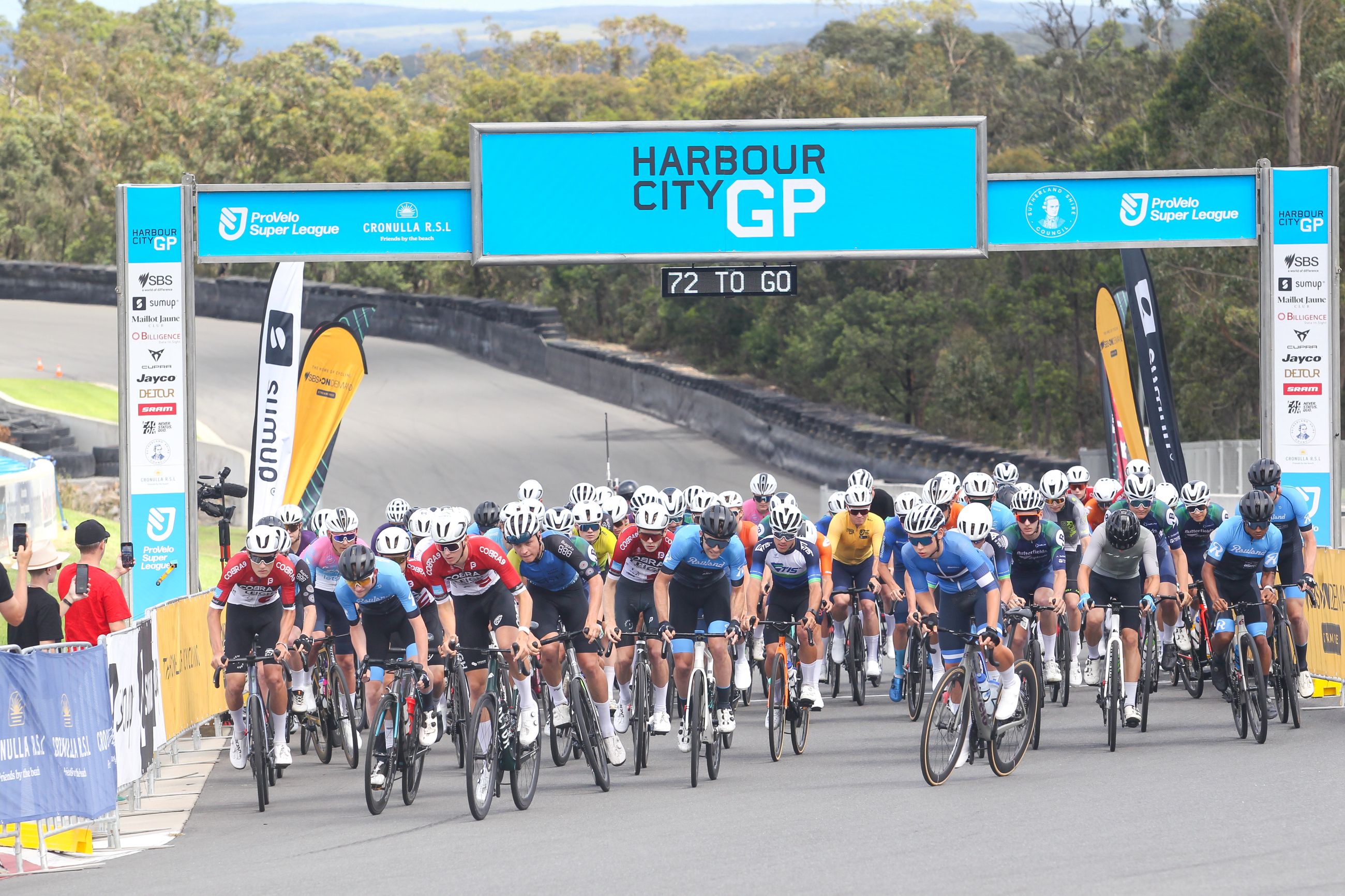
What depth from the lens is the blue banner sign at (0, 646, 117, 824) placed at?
9742 mm

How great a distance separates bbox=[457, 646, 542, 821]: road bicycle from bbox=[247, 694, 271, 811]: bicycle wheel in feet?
4.45

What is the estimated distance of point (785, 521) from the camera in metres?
12.8

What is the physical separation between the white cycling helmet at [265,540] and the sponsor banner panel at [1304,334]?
9355mm

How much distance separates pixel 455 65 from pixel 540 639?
579 ft

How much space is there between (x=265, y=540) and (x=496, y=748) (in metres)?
2.35

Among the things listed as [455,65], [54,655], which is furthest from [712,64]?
[54,655]

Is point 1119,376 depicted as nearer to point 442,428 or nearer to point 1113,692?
point 1113,692

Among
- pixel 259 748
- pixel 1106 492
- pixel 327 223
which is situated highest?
pixel 327 223

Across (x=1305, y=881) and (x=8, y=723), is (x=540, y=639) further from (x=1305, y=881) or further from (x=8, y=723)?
(x=1305, y=881)

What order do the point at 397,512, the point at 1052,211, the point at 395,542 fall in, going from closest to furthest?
1. the point at 395,542
2. the point at 397,512
3. the point at 1052,211

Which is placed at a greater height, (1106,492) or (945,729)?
(1106,492)

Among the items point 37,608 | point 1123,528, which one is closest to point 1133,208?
point 1123,528

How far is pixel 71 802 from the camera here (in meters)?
10.1

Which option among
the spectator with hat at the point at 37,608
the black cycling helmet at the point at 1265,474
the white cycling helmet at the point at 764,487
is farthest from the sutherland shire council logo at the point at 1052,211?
the spectator with hat at the point at 37,608
